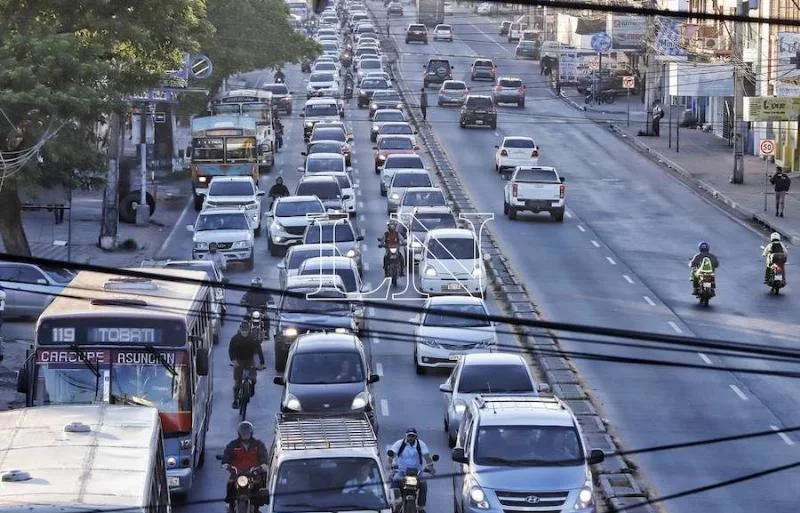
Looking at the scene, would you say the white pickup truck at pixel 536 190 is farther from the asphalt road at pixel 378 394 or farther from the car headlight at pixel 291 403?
the car headlight at pixel 291 403

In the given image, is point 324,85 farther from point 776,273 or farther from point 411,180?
point 776,273

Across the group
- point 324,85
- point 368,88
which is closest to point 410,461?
point 368,88

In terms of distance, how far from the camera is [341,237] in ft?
136

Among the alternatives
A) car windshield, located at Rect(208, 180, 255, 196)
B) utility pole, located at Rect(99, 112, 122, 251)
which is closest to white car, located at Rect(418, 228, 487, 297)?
utility pole, located at Rect(99, 112, 122, 251)

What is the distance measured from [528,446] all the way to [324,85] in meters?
68.9

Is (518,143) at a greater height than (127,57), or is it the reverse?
(127,57)

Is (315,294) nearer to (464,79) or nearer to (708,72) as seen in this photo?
(708,72)

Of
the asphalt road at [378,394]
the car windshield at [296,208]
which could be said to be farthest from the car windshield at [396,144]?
the car windshield at [296,208]

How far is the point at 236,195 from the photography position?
49844 millimetres

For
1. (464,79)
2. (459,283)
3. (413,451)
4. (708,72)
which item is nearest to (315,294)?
(459,283)

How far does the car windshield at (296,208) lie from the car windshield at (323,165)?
10.2 meters

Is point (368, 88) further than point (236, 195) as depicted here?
Yes

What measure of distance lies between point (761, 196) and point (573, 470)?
123 ft

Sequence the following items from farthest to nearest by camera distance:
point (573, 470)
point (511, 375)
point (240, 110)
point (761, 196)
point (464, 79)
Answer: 1. point (464, 79)
2. point (240, 110)
3. point (761, 196)
4. point (511, 375)
5. point (573, 470)
